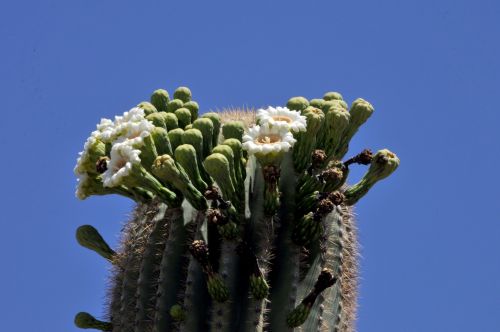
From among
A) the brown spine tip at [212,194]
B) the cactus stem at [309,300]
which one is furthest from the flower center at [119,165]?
the cactus stem at [309,300]

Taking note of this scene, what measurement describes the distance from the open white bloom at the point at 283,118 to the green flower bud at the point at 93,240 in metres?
2.01

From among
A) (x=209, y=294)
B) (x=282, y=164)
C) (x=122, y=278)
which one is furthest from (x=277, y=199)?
(x=122, y=278)

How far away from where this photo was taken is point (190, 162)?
812 cm

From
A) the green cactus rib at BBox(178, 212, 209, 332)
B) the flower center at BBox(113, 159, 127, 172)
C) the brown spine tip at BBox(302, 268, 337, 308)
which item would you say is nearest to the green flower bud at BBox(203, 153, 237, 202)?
the green cactus rib at BBox(178, 212, 209, 332)

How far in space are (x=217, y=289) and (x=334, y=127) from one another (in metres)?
Answer: 1.78

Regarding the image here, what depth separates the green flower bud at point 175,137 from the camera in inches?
332

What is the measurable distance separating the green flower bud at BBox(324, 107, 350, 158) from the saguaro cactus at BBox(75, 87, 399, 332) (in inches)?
0.4

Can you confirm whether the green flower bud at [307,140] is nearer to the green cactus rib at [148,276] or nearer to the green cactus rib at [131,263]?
the green cactus rib at [148,276]

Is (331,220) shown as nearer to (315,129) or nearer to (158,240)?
(315,129)

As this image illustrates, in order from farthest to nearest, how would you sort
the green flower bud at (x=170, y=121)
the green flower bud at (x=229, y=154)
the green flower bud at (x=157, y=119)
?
the green flower bud at (x=170, y=121) → the green flower bud at (x=157, y=119) → the green flower bud at (x=229, y=154)

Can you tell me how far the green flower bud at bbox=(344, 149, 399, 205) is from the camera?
8.52 meters

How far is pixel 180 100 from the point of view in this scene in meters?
9.34

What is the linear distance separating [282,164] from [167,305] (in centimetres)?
153

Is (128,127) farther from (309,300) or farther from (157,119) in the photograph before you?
(309,300)
